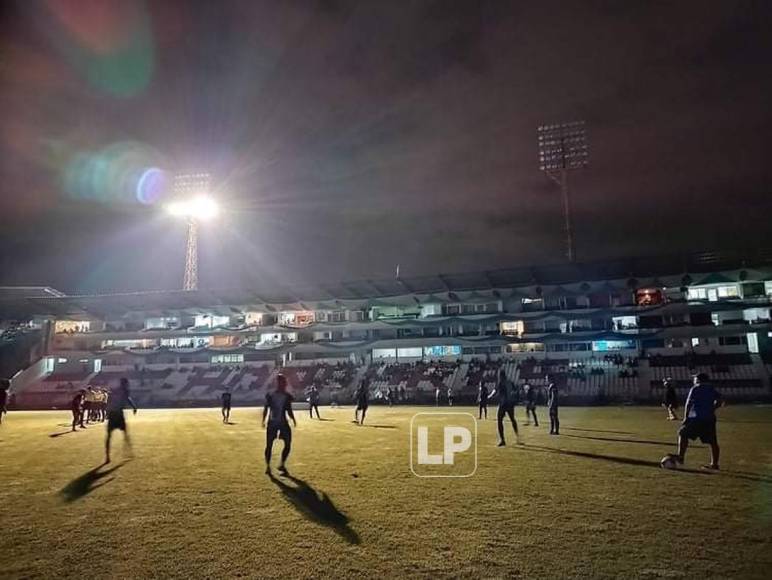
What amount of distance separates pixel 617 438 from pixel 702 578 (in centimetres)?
1236

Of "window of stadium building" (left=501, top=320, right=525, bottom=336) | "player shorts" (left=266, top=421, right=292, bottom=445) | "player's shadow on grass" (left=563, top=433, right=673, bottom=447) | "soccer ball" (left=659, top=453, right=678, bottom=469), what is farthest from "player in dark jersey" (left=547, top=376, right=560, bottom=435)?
"window of stadium building" (left=501, top=320, right=525, bottom=336)

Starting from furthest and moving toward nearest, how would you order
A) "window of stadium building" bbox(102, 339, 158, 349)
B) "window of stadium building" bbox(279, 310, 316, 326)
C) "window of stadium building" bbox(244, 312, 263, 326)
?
1. "window of stadium building" bbox(244, 312, 263, 326)
2. "window of stadium building" bbox(102, 339, 158, 349)
3. "window of stadium building" bbox(279, 310, 316, 326)

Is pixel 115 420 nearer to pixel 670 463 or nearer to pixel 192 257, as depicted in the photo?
pixel 670 463

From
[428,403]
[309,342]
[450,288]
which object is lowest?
[428,403]

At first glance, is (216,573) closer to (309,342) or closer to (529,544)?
(529,544)

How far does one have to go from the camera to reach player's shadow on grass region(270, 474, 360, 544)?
670cm

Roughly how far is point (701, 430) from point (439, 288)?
50.8m

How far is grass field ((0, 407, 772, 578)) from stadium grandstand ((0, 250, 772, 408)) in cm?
3332

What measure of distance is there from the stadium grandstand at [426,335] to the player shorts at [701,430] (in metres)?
32.0

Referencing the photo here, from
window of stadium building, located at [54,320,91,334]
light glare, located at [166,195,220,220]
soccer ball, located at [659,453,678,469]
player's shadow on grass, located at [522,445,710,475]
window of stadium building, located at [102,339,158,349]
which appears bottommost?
player's shadow on grass, located at [522,445,710,475]

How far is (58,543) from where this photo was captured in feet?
21.0

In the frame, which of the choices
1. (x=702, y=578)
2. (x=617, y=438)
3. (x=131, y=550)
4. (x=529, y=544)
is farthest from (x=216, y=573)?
(x=617, y=438)

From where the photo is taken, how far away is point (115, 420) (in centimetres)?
1312

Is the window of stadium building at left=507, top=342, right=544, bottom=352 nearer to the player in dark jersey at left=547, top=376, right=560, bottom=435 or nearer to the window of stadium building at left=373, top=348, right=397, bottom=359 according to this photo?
the window of stadium building at left=373, top=348, right=397, bottom=359
